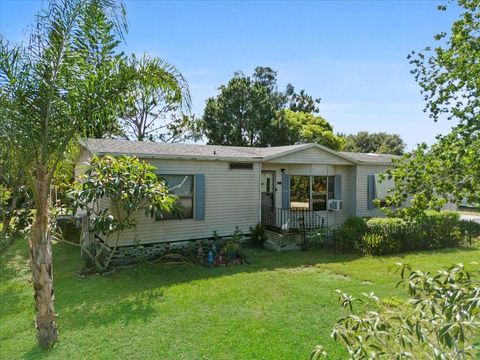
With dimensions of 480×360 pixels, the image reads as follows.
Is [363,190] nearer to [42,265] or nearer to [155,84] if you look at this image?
[155,84]

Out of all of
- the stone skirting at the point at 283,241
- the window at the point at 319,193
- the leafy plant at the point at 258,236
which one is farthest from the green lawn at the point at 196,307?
the window at the point at 319,193

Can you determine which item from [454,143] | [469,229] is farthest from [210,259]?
[469,229]

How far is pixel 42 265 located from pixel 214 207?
6.70m

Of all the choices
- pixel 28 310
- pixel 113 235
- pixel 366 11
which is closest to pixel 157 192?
pixel 113 235

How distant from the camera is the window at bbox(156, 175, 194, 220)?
10375 millimetres

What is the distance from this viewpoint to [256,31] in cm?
974

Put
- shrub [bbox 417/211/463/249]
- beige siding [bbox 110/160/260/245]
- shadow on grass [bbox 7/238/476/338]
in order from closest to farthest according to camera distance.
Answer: shadow on grass [bbox 7/238/476/338]
beige siding [bbox 110/160/260/245]
shrub [bbox 417/211/463/249]

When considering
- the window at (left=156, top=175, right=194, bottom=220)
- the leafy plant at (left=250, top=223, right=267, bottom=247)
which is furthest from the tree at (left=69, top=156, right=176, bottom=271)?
the leafy plant at (left=250, top=223, right=267, bottom=247)

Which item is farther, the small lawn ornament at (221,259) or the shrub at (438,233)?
the shrub at (438,233)

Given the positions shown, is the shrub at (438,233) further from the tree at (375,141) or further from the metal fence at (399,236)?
the tree at (375,141)

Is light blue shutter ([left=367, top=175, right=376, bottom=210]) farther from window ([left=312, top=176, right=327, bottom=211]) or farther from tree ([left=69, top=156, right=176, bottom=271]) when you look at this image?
tree ([left=69, top=156, right=176, bottom=271])

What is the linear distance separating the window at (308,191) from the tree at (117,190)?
6.39 m

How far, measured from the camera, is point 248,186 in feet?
38.9

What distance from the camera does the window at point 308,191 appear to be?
44.4 ft
